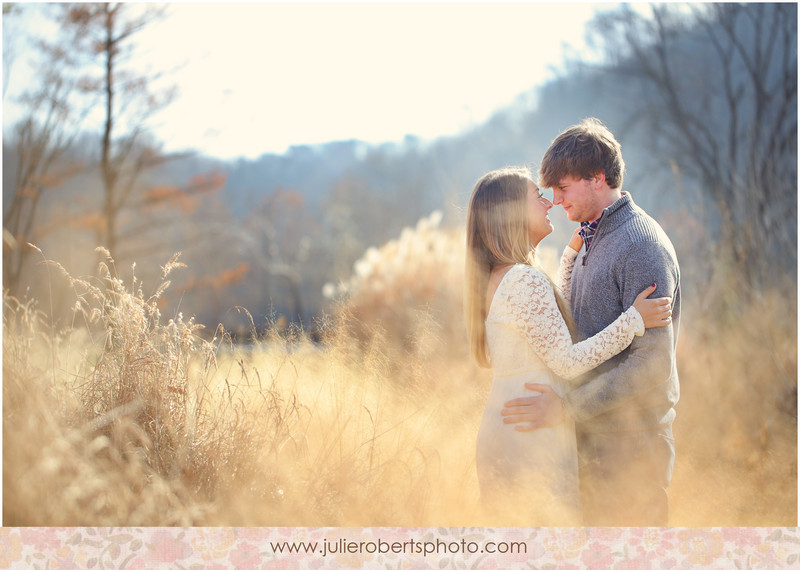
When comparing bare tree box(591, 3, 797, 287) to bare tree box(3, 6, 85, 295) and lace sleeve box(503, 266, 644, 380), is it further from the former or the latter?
bare tree box(3, 6, 85, 295)

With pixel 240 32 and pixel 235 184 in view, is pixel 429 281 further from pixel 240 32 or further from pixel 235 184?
pixel 235 184

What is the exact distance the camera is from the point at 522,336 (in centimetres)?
193

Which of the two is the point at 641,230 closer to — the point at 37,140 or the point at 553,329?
the point at 553,329

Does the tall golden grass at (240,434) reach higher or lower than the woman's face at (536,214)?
lower

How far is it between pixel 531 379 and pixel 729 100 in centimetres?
658

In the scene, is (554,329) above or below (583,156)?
below

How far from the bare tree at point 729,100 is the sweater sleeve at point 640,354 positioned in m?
2.70

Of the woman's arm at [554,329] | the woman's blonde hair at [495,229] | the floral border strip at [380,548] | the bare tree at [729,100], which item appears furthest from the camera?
the bare tree at [729,100]

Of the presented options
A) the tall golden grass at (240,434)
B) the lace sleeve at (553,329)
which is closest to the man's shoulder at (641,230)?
the lace sleeve at (553,329)

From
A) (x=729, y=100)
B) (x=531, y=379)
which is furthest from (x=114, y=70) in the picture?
(x=729, y=100)

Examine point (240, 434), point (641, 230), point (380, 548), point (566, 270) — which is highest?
point (641, 230)

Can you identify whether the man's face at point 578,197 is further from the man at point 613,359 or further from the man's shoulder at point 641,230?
the man's shoulder at point 641,230

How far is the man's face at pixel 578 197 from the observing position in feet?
6.76

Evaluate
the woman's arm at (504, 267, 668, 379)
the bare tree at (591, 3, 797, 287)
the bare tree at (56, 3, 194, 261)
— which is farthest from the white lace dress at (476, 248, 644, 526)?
the bare tree at (56, 3, 194, 261)
